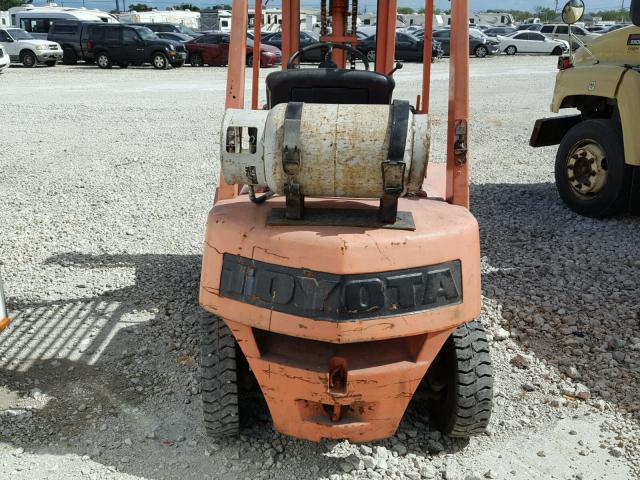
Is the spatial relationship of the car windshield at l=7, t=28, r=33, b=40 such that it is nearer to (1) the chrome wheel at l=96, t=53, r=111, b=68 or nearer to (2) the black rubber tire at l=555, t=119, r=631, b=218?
(1) the chrome wheel at l=96, t=53, r=111, b=68

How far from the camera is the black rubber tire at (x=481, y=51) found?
32.1m

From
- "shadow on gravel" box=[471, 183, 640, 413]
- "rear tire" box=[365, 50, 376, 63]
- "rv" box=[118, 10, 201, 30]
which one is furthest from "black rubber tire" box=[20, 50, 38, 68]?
"rv" box=[118, 10, 201, 30]

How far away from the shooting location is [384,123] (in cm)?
260

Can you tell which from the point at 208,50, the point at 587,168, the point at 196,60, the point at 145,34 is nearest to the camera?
the point at 587,168

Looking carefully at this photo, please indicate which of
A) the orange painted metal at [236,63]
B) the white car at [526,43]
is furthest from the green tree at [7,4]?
the orange painted metal at [236,63]

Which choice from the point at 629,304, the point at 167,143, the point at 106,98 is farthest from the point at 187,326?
the point at 106,98

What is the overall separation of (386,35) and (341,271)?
2.59 m

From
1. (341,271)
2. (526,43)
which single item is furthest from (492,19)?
(341,271)

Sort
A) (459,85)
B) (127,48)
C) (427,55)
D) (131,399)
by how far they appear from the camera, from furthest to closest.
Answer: (127,48)
(427,55)
(131,399)
(459,85)

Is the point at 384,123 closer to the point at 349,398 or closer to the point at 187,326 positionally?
the point at 349,398

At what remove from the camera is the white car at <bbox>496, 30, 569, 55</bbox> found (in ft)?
111

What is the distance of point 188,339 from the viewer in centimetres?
436

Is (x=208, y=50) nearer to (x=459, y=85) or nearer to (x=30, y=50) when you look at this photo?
(x=30, y=50)

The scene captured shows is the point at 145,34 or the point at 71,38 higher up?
the point at 145,34
